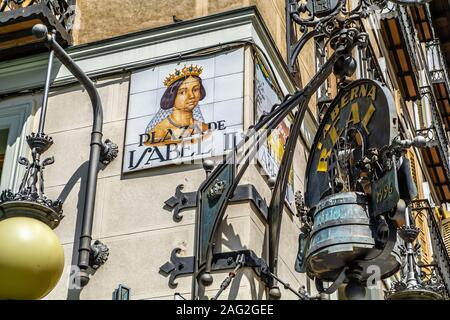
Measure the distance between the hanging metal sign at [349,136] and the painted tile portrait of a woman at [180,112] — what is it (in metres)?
1.63

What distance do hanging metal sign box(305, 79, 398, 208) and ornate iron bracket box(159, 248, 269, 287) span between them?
875 mm

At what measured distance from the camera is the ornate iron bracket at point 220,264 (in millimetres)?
10281

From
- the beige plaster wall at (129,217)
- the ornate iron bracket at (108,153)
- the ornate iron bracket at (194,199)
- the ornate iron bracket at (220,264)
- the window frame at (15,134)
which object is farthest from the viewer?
the window frame at (15,134)

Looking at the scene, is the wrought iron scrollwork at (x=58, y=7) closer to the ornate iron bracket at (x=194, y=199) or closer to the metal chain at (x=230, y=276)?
the ornate iron bracket at (x=194, y=199)

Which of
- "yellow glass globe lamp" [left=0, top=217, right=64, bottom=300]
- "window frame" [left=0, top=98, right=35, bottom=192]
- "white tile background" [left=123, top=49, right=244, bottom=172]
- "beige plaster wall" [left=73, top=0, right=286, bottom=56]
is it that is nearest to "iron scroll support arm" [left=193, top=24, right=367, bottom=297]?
"white tile background" [left=123, top=49, right=244, bottom=172]

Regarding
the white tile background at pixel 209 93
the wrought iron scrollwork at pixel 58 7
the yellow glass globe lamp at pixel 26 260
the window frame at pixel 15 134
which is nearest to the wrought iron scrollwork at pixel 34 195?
the yellow glass globe lamp at pixel 26 260

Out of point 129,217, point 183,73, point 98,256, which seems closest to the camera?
point 98,256

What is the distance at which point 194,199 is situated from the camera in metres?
10.8

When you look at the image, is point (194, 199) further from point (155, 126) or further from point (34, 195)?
point (34, 195)

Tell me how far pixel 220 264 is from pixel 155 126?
6.36ft

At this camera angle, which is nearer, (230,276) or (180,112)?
(230,276)

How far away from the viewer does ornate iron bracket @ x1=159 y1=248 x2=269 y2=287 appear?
33.7 feet

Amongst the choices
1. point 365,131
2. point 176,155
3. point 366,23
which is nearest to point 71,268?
point 176,155

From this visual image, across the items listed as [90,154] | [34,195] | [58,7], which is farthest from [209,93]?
[34,195]
